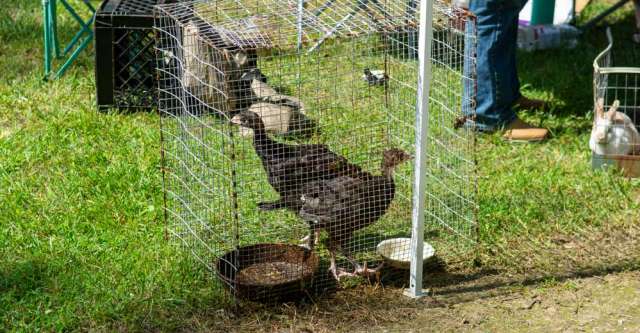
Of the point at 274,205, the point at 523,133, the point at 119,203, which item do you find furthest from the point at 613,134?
the point at 119,203

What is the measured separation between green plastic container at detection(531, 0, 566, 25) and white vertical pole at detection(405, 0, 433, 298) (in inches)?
210

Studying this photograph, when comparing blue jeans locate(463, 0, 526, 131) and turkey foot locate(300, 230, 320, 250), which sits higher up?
blue jeans locate(463, 0, 526, 131)

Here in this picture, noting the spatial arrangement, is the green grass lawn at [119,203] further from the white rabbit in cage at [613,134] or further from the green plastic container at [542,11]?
the green plastic container at [542,11]

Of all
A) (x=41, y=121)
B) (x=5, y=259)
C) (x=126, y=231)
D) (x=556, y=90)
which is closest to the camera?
(x=5, y=259)

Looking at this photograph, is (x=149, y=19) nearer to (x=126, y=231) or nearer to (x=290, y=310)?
(x=126, y=231)

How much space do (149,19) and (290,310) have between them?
3181 mm

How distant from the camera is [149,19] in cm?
682

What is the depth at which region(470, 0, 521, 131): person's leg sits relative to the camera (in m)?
6.48

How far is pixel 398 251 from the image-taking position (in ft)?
16.2

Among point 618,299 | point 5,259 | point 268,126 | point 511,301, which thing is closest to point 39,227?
point 5,259

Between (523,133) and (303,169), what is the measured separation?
267cm

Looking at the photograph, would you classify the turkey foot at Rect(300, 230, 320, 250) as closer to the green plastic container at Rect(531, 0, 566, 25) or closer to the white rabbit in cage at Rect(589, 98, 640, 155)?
the white rabbit in cage at Rect(589, 98, 640, 155)

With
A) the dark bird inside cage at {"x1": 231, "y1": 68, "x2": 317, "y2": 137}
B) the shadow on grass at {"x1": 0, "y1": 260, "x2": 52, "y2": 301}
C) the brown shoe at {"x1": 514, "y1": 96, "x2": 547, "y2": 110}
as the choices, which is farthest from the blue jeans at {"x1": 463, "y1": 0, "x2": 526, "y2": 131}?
the shadow on grass at {"x1": 0, "y1": 260, "x2": 52, "y2": 301}

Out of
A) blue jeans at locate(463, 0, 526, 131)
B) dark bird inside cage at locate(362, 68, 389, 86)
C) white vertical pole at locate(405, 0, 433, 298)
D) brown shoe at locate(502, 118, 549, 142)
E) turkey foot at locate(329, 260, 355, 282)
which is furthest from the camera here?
brown shoe at locate(502, 118, 549, 142)
